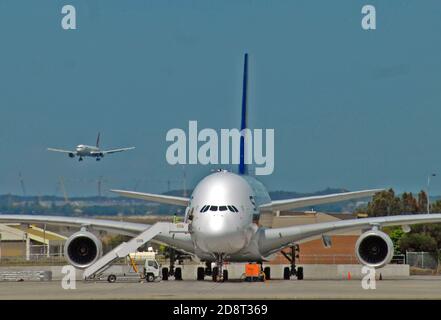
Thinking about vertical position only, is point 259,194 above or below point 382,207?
below

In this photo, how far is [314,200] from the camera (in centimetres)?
5012

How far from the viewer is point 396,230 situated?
87.2 metres

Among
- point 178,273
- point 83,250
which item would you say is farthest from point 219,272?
point 83,250

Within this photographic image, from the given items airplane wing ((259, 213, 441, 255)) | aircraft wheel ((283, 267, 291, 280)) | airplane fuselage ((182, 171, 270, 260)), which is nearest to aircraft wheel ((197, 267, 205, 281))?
airplane fuselage ((182, 171, 270, 260))

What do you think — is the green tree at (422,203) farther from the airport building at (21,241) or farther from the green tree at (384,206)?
the airport building at (21,241)

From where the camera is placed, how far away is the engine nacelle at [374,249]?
4541cm

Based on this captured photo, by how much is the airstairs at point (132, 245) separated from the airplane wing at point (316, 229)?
387 centimetres

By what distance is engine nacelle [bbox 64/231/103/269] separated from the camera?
46.3 metres

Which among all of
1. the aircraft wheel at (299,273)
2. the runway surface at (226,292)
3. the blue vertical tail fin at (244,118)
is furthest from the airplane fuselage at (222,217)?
the blue vertical tail fin at (244,118)

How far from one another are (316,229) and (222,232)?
6.17 metres
